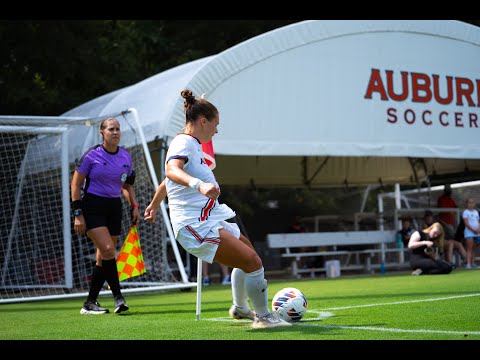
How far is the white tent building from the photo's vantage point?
15.3m

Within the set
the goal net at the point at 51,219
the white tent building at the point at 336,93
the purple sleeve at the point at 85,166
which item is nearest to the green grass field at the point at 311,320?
the purple sleeve at the point at 85,166

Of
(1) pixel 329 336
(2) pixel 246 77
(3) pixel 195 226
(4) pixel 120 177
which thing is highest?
(2) pixel 246 77

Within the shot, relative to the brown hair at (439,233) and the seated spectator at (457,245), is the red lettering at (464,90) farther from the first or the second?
the brown hair at (439,233)

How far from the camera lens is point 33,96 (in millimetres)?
21609

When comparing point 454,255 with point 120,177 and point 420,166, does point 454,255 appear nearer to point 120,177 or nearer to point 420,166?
point 420,166

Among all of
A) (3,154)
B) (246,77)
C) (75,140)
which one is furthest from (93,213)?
(3,154)

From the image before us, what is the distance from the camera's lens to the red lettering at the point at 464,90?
1770 centimetres

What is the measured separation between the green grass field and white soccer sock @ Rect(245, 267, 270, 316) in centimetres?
18

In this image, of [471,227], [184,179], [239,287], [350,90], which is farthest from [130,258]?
[471,227]

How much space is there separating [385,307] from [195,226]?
2.57m

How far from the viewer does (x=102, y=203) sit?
8789 mm

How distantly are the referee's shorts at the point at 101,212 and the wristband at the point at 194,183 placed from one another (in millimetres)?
3133
